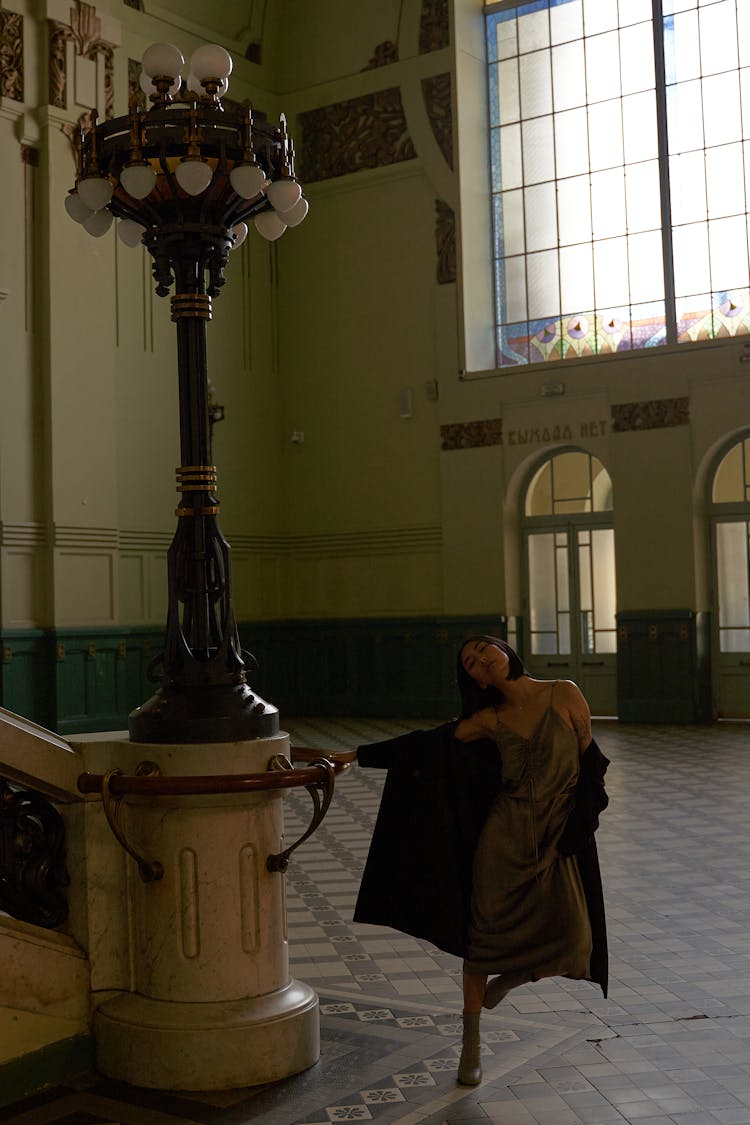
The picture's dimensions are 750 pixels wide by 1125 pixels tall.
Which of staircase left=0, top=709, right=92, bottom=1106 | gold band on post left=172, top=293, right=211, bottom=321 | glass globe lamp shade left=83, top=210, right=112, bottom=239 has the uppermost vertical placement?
glass globe lamp shade left=83, top=210, right=112, bottom=239

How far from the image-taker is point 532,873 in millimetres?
3914

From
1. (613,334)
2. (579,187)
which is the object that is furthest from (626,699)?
(579,187)

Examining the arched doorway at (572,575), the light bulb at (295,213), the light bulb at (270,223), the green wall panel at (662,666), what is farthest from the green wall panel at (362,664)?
the light bulb at (295,213)

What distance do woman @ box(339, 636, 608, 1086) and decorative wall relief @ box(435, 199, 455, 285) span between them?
12235mm

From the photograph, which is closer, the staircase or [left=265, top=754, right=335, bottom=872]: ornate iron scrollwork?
the staircase

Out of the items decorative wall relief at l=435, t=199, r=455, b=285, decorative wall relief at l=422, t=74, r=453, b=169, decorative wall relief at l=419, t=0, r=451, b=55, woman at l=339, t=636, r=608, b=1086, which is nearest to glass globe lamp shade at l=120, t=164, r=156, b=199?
woman at l=339, t=636, r=608, b=1086

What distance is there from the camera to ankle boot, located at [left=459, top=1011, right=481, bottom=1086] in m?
3.98

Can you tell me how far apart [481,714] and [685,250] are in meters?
11.8

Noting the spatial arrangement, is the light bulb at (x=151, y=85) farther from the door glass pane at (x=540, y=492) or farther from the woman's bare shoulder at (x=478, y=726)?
the door glass pane at (x=540, y=492)

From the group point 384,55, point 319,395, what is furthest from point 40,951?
point 384,55

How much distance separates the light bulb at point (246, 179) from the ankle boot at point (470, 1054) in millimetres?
2830

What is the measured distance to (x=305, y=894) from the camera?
686 centimetres

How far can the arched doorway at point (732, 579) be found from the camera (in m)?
14.2

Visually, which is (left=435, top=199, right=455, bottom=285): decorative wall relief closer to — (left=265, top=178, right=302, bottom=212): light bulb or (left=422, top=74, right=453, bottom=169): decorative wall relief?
(left=422, top=74, right=453, bottom=169): decorative wall relief
